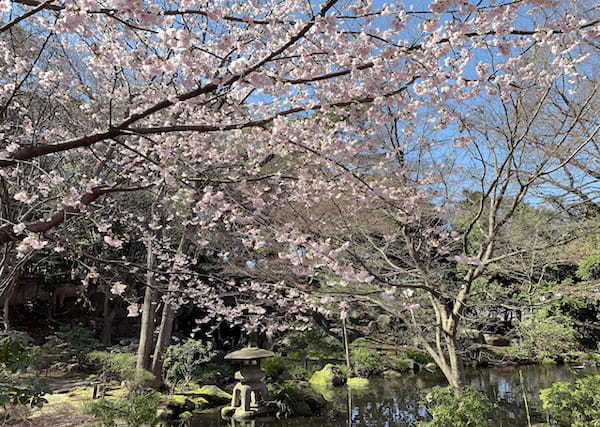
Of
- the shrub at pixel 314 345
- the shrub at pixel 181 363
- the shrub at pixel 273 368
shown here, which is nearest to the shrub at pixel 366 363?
the shrub at pixel 314 345

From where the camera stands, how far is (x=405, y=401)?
31.7 ft

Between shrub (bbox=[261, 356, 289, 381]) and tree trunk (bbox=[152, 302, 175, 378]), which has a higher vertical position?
tree trunk (bbox=[152, 302, 175, 378])

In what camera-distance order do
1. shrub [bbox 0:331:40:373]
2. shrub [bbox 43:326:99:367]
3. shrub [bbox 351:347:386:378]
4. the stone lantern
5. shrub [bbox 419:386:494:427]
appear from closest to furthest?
1. shrub [bbox 0:331:40:373]
2. shrub [bbox 419:386:494:427]
3. the stone lantern
4. shrub [bbox 43:326:99:367]
5. shrub [bbox 351:347:386:378]

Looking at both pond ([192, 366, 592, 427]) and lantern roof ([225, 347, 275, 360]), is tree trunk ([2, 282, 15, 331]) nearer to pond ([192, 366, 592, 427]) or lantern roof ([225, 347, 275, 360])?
pond ([192, 366, 592, 427])

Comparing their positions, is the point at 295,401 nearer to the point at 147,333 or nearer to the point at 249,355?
the point at 249,355

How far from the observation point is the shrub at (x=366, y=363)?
13242 millimetres

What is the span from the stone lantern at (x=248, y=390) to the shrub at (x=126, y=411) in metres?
1.97

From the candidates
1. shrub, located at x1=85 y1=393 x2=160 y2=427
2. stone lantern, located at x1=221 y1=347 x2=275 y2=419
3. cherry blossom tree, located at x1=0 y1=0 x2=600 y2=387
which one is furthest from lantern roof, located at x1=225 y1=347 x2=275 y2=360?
cherry blossom tree, located at x1=0 y1=0 x2=600 y2=387

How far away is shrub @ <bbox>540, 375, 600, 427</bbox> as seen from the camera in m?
5.88

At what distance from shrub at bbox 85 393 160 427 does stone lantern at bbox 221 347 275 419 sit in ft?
6.47

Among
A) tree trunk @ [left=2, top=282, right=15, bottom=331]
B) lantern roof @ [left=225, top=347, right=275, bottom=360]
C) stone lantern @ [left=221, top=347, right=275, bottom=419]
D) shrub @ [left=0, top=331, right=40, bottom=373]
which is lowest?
stone lantern @ [left=221, top=347, right=275, bottom=419]

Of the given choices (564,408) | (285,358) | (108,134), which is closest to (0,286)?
(108,134)

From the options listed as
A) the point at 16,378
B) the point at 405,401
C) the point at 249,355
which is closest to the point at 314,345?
the point at 405,401

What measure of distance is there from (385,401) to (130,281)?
890 centimetres
